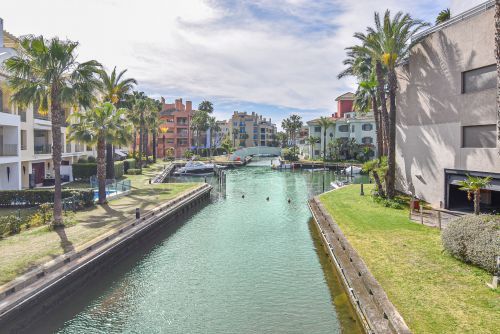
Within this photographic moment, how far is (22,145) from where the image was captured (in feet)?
132

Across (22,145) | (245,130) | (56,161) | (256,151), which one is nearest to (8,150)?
(22,145)

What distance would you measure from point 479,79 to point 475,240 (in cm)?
1285

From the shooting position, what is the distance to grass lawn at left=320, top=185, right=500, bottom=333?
458 inches

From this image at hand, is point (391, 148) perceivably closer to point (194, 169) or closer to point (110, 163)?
point (110, 163)

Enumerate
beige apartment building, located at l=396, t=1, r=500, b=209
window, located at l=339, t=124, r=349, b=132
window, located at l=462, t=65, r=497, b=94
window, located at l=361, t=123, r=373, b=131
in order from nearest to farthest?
window, located at l=462, t=65, r=497, b=94 < beige apartment building, located at l=396, t=1, r=500, b=209 < window, located at l=361, t=123, r=373, b=131 < window, located at l=339, t=124, r=349, b=132

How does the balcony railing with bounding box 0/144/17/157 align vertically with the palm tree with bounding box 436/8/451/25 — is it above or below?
below

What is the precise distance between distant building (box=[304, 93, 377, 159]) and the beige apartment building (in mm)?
58004

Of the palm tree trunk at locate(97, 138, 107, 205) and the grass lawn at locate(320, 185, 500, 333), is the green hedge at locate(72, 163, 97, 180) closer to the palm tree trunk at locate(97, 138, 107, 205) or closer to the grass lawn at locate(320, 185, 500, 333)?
the palm tree trunk at locate(97, 138, 107, 205)

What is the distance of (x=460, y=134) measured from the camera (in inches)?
1001

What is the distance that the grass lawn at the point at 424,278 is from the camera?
11.6 m

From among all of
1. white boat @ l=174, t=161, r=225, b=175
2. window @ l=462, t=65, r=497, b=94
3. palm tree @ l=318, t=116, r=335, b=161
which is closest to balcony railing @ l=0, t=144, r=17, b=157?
window @ l=462, t=65, r=497, b=94

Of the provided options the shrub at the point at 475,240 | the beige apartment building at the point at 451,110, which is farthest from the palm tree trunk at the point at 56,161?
the beige apartment building at the point at 451,110

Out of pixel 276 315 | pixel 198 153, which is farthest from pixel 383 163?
pixel 198 153

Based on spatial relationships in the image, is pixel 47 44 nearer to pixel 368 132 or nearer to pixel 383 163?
pixel 383 163
